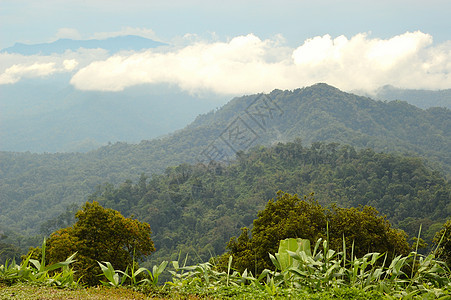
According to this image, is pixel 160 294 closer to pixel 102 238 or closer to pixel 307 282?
pixel 307 282

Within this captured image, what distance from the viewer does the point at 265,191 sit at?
5100cm

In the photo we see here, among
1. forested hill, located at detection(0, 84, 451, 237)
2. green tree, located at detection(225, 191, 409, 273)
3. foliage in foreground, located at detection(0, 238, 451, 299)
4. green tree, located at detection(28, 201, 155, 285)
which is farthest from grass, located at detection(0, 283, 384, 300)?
forested hill, located at detection(0, 84, 451, 237)

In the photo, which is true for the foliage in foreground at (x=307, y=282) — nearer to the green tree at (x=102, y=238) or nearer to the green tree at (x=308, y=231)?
the green tree at (x=308, y=231)

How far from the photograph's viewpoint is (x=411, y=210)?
38.6 meters

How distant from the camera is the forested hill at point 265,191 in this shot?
3944 centimetres

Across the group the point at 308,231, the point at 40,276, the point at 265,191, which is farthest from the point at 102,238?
the point at 265,191

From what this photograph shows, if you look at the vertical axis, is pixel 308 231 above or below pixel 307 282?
below

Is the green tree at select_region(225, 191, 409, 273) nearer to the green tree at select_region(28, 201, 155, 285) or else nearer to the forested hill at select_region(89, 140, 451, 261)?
the green tree at select_region(28, 201, 155, 285)

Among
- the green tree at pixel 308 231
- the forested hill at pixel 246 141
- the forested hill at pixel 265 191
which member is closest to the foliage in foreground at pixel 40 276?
the green tree at pixel 308 231

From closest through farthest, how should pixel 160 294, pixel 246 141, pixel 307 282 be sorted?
pixel 307 282
pixel 160 294
pixel 246 141

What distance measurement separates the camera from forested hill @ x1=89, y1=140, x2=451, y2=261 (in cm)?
3944

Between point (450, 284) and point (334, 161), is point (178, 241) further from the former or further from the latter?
point (450, 284)

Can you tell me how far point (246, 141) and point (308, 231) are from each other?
103 metres

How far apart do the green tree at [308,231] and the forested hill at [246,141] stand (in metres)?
71.8
